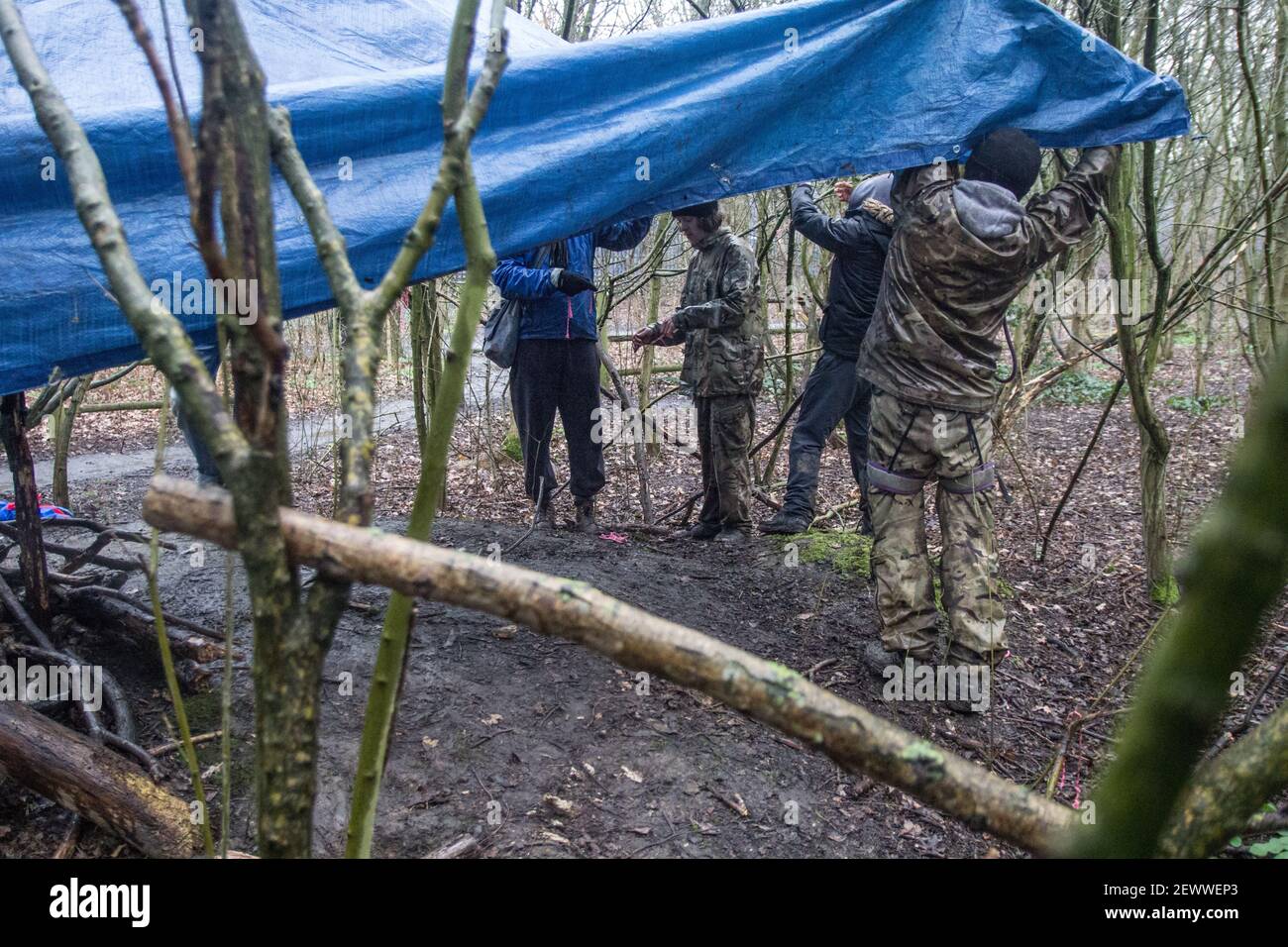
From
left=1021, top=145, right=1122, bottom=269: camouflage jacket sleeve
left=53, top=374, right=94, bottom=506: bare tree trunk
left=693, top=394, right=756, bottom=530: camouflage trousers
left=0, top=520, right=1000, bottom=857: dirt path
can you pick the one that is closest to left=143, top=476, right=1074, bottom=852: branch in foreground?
left=0, top=520, right=1000, bottom=857: dirt path

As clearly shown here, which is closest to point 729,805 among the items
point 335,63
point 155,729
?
point 155,729

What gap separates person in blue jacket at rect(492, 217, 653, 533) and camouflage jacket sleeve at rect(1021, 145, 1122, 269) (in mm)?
1823

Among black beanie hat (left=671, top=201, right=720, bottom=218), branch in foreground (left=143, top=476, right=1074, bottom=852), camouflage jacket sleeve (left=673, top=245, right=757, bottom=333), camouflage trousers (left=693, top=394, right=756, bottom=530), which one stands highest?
black beanie hat (left=671, top=201, right=720, bottom=218)

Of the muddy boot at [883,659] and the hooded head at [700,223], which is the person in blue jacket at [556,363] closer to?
the hooded head at [700,223]

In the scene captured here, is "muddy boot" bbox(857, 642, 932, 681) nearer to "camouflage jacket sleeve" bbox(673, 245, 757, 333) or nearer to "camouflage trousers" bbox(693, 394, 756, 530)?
"camouflage trousers" bbox(693, 394, 756, 530)

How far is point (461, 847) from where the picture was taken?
2.12 m

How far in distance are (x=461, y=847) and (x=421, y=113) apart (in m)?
2.13

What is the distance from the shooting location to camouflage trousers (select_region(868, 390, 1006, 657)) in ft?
10.3

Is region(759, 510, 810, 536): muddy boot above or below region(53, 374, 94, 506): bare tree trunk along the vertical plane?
below

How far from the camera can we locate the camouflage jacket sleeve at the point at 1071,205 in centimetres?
301

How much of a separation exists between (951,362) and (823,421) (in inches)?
60.2

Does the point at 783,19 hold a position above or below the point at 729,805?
above

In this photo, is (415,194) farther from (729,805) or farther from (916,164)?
(729,805)

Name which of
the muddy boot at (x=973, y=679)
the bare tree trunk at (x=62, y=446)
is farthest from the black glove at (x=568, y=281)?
the bare tree trunk at (x=62, y=446)
